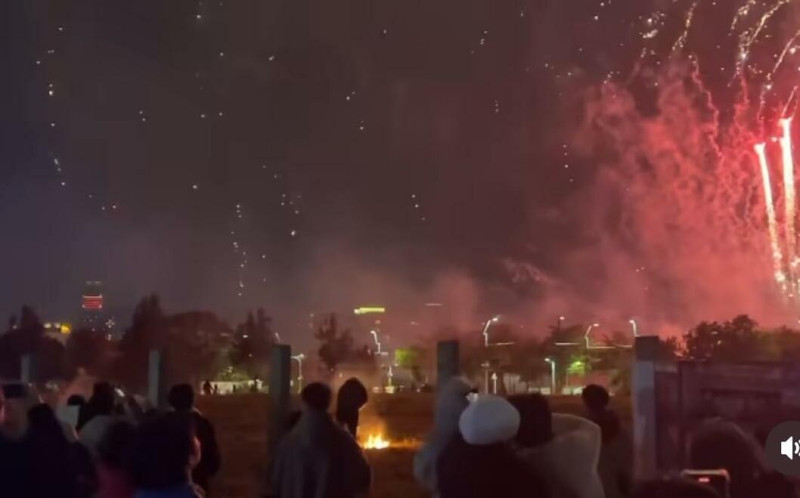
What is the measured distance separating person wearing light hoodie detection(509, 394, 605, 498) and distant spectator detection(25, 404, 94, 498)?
2.36 m

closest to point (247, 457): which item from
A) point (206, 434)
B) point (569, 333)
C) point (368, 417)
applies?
point (368, 417)

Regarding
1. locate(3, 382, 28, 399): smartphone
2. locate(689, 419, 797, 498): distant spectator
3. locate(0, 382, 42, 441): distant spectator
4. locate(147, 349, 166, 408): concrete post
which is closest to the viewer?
locate(689, 419, 797, 498): distant spectator

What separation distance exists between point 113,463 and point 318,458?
73.9 inches

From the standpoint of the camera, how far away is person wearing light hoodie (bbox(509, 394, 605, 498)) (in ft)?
14.1

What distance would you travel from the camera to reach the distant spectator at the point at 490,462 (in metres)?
3.91

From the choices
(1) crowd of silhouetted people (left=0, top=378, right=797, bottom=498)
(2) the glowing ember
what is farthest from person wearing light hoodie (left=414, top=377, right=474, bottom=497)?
(2) the glowing ember

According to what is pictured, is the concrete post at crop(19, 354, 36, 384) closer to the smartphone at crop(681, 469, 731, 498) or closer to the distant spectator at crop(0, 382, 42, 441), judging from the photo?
the distant spectator at crop(0, 382, 42, 441)

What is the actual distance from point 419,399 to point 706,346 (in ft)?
67.6

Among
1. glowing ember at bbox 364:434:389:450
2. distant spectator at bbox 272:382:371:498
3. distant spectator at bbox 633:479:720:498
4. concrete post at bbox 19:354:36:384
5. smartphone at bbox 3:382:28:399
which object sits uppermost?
concrete post at bbox 19:354:36:384

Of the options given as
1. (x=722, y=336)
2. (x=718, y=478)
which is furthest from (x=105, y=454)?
(x=722, y=336)

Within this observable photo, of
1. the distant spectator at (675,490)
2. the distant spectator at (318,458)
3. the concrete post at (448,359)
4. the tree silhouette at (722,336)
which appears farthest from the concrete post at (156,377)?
the tree silhouette at (722,336)

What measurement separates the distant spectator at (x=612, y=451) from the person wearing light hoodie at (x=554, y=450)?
2077 millimetres

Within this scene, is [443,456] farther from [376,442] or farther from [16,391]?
[376,442]

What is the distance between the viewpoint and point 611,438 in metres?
6.51
